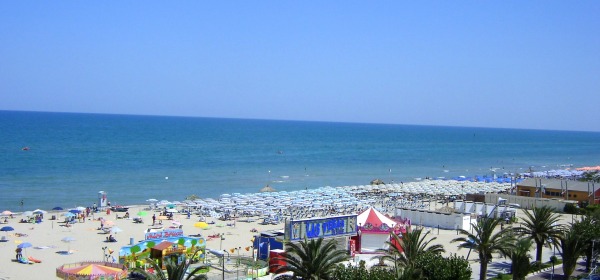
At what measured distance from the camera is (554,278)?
2391cm

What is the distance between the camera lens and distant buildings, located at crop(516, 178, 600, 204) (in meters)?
46.0

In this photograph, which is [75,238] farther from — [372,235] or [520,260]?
[520,260]

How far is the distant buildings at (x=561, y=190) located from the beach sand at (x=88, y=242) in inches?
244

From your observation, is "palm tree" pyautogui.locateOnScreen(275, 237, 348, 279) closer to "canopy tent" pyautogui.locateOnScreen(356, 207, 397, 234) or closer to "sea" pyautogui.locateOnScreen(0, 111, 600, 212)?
"canopy tent" pyautogui.locateOnScreen(356, 207, 397, 234)

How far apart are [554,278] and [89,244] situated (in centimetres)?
2289

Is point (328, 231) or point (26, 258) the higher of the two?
point (328, 231)

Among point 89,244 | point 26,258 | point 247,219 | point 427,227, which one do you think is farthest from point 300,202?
point 26,258

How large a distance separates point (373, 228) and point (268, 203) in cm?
1905

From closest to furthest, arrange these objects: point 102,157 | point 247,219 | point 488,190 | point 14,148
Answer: point 247,219, point 488,190, point 102,157, point 14,148

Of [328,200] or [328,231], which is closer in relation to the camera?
[328,231]

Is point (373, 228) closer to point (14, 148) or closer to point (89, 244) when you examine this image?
point (89, 244)

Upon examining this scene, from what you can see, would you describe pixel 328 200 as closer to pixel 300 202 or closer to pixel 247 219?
pixel 300 202

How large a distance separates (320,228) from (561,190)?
30.2 m

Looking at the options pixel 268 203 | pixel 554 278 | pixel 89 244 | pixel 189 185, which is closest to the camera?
pixel 554 278
